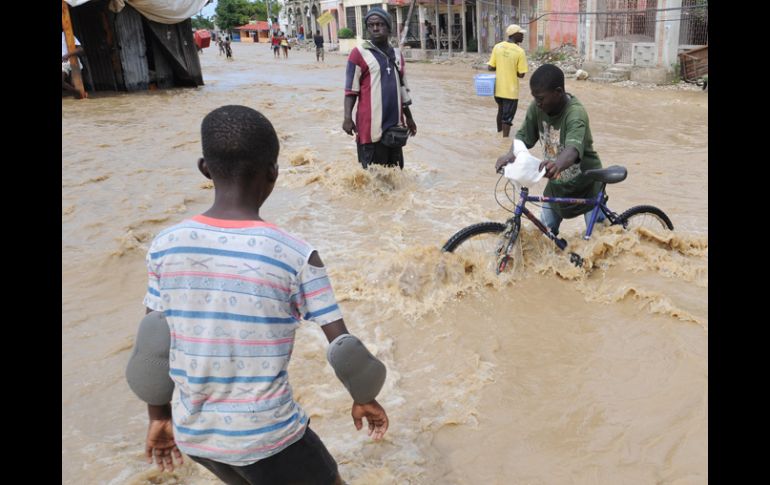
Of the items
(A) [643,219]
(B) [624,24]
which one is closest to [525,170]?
(A) [643,219]

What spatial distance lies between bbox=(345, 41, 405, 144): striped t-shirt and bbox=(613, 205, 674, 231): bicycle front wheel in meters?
2.53

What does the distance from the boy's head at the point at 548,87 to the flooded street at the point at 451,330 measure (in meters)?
0.91

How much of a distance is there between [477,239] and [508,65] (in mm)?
5818

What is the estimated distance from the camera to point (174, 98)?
15.7 metres

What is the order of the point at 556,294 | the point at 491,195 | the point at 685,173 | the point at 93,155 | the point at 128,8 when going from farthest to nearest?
1. the point at 128,8
2. the point at 93,155
3. the point at 685,173
4. the point at 491,195
5. the point at 556,294

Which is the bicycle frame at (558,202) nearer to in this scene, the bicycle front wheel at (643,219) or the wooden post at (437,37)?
the bicycle front wheel at (643,219)

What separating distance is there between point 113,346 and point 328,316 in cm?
283

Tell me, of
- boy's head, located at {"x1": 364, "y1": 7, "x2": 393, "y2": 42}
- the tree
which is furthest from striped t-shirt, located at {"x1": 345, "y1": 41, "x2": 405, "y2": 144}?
the tree

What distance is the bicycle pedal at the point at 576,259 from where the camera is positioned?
14.2 ft

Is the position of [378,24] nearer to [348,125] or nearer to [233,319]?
[348,125]

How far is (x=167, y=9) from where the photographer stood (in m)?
15.5

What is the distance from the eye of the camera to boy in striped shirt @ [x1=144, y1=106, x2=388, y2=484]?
5.12 feet

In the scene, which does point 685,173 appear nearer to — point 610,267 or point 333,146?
point 610,267
